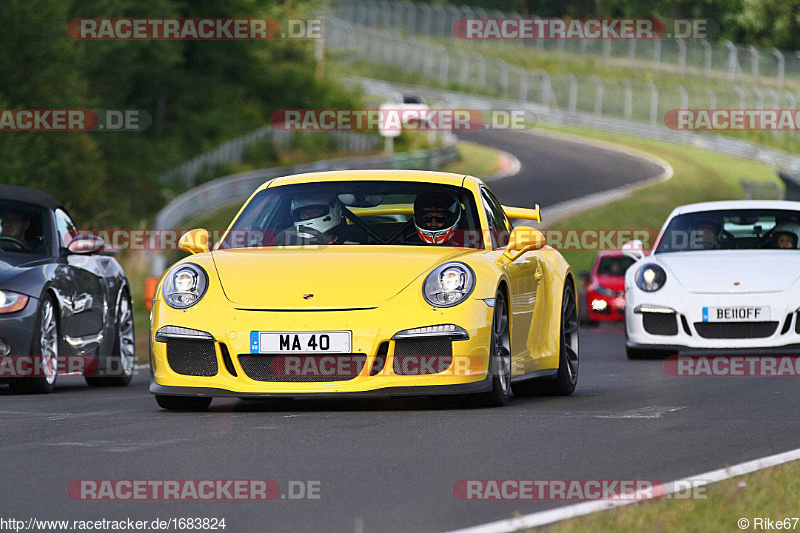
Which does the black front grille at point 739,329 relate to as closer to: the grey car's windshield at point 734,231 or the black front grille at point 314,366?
the grey car's windshield at point 734,231

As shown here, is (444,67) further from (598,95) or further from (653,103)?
(653,103)

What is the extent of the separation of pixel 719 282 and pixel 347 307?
246 inches

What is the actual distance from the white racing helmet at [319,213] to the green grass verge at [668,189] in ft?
85.8

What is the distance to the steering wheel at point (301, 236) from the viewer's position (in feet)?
32.2

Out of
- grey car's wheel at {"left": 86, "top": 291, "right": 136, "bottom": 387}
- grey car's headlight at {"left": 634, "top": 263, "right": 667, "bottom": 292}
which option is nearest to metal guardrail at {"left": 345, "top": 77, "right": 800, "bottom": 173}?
grey car's headlight at {"left": 634, "top": 263, "right": 667, "bottom": 292}

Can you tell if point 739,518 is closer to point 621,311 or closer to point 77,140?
point 621,311

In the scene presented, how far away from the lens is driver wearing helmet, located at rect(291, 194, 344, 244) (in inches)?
387

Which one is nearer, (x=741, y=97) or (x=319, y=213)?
(x=319, y=213)

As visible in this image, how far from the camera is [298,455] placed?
23.4ft

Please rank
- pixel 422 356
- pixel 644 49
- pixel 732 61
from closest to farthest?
pixel 422 356 < pixel 732 61 < pixel 644 49

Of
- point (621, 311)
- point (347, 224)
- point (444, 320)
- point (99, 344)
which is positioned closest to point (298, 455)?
point (444, 320)

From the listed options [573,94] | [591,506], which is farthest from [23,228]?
[573,94]

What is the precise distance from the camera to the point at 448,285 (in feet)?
29.4

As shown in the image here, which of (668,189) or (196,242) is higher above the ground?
(196,242)
